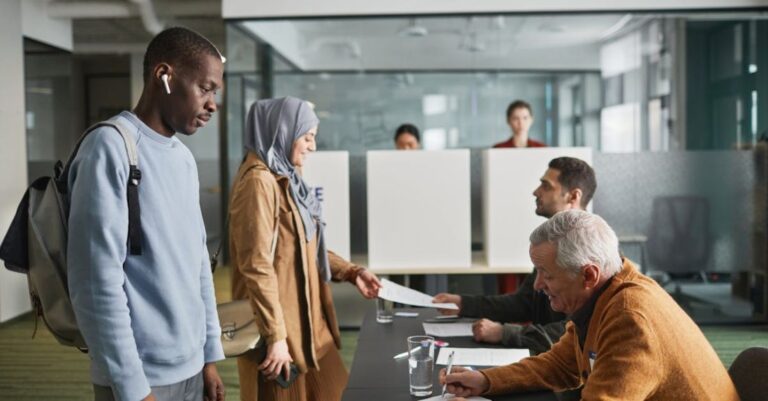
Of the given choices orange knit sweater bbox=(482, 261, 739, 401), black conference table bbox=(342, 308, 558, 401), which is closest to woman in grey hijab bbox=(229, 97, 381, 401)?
black conference table bbox=(342, 308, 558, 401)

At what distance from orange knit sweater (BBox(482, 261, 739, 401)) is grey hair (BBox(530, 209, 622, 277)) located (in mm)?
49

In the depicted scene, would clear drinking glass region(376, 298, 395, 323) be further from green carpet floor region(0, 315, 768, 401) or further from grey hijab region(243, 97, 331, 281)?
green carpet floor region(0, 315, 768, 401)

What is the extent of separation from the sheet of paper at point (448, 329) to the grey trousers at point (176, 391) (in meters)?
1.12

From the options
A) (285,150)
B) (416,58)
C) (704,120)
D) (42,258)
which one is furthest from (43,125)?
(42,258)

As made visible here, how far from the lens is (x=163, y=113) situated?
5.26ft

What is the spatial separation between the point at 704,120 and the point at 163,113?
5075mm

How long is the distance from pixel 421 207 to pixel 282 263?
2.18 m

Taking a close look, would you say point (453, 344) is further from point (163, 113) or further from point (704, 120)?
point (704, 120)

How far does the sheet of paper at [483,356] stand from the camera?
229cm

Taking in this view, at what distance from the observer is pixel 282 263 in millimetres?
2645

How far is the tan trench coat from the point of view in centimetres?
248

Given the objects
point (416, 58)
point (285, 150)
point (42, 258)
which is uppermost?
point (416, 58)

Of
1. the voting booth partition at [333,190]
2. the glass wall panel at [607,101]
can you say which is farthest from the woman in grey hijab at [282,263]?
the glass wall panel at [607,101]

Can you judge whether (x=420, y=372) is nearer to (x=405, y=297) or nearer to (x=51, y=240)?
(x=405, y=297)
